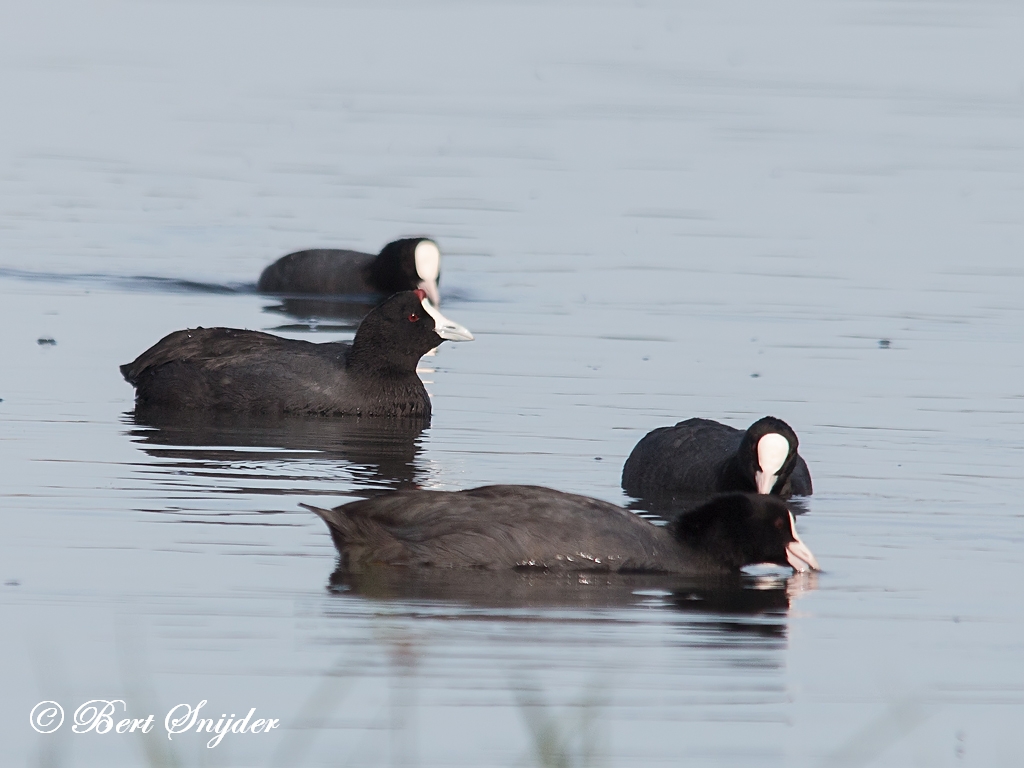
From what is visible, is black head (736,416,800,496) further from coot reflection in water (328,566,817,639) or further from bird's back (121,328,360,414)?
bird's back (121,328,360,414)

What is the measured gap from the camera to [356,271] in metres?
18.2

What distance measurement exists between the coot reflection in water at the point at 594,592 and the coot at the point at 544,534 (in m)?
0.06

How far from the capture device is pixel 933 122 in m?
25.6

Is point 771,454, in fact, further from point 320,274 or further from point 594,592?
point 320,274

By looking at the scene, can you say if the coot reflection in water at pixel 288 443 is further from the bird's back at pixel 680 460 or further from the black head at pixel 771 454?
the black head at pixel 771 454

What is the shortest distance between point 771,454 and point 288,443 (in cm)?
306

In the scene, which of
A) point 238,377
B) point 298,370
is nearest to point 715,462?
point 298,370

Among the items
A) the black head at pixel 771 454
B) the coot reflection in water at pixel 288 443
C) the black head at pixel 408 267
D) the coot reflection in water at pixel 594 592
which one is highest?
the black head at pixel 408 267

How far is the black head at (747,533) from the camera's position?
8.66m

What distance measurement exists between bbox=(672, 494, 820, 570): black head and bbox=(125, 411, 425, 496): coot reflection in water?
2003 mm

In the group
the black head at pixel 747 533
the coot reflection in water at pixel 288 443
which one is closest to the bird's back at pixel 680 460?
the coot reflection in water at pixel 288 443

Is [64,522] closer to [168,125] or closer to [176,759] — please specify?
[176,759]

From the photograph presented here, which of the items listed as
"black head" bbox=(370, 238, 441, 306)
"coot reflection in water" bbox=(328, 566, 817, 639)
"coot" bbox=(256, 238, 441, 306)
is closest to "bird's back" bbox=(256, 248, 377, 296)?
"coot" bbox=(256, 238, 441, 306)

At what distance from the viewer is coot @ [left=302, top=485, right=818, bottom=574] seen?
827cm
